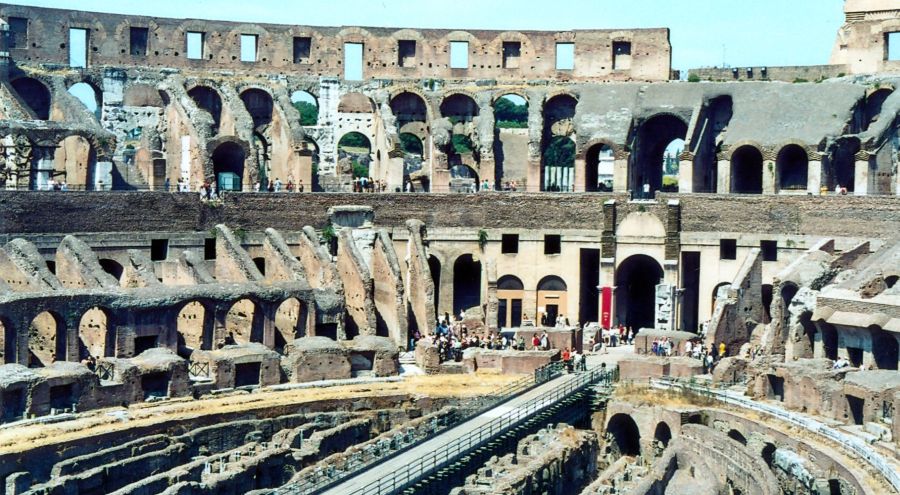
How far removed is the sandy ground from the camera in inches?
1348

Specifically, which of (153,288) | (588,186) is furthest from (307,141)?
(153,288)

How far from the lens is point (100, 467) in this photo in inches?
1244

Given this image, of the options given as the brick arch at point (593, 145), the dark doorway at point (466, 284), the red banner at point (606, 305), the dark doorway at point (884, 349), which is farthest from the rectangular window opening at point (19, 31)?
the dark doorway at point (884, 349)

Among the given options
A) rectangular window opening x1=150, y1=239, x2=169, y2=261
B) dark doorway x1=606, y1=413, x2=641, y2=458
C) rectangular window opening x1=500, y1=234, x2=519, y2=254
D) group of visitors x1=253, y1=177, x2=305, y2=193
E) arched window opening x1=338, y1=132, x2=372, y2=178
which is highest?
arched window opening x1=338, y1=132, x2=372, y2=178

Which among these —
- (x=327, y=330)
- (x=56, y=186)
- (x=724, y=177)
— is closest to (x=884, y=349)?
(x=724, y=177)

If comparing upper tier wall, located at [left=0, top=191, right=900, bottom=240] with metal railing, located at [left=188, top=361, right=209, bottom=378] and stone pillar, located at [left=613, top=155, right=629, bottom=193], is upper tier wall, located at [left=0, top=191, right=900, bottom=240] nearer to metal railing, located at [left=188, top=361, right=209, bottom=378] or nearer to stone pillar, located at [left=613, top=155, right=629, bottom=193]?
stone pillar, located at [left=613, top=155, right=629, bottom=193]

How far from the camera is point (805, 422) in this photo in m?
37.4

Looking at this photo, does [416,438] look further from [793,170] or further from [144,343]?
[793,170]

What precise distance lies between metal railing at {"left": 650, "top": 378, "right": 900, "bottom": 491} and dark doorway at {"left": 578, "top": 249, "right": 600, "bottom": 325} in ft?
32.7

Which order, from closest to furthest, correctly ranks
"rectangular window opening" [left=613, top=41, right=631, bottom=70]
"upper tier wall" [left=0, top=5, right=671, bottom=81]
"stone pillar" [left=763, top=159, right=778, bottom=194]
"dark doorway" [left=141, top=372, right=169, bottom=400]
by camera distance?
"dark doorway" [left=141, top=372, right=169, bottom=400]
"stone pillar" [left=763, top=159, right=778, bottom=194]
"upper tier wall" [left=0, top=5, right=671, bottom=81]
"rectangular window opening" [left=613, top=41, right=631, bottom=70]

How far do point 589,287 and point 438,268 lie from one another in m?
6.28

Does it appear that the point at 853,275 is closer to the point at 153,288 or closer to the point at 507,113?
the point at 153,288

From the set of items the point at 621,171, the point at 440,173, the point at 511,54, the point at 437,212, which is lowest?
the point at 437,212

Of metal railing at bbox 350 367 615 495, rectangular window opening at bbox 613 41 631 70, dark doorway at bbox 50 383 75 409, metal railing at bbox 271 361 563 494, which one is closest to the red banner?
metal railing at bbox 350 367 615 495
